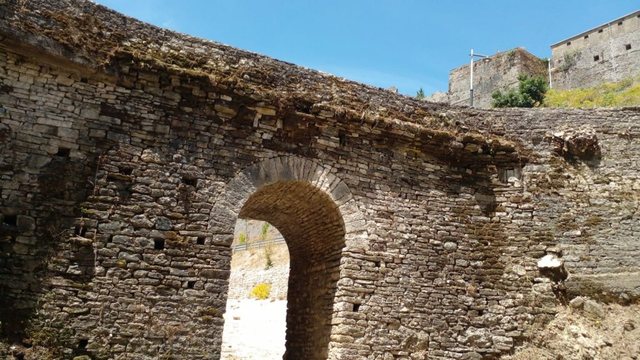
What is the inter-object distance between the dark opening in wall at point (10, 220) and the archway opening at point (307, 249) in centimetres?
297

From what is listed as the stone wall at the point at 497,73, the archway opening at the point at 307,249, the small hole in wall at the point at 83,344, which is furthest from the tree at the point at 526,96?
the small hole in wall at the point at 83,344

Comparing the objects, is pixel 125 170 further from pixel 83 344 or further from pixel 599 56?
pixel 599 56

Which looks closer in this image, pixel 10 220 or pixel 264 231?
pixel 10 220

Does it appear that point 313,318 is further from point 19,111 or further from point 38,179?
point 19,111

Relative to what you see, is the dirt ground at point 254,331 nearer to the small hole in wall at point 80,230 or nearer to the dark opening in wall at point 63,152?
the small hole in wall at point 80,230

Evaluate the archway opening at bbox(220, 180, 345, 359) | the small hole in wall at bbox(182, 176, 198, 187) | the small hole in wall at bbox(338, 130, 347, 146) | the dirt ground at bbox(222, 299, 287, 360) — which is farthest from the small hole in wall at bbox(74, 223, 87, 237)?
the dirt ground at bbox(222, 299, 287, 360)

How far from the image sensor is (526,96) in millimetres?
33438

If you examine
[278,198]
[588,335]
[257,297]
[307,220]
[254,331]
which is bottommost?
[254,331]

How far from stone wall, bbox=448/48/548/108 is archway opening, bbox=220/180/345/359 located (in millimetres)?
30027

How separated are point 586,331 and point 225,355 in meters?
7.26

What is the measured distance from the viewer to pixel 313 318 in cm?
932

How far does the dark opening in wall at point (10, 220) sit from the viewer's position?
6.63 m

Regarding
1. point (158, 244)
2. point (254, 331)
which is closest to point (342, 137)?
point (158, 244)

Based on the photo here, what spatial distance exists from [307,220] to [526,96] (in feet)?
89.8
